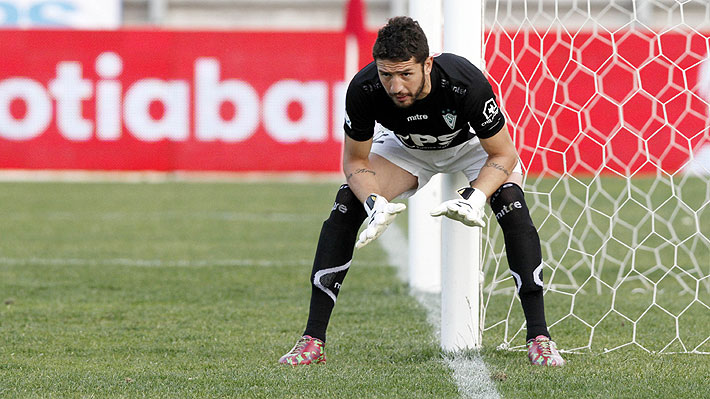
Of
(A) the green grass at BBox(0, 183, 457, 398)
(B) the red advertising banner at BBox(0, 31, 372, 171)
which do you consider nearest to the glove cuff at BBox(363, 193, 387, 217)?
(A) the green grass at BBox(0, 183, 457, 398)

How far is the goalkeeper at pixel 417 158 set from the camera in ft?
12.2

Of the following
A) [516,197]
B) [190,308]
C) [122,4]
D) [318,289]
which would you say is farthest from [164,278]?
[122,4]

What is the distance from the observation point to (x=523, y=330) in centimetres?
488

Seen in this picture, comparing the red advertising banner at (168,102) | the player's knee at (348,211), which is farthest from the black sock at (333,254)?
the red advertising banner at (168,102)

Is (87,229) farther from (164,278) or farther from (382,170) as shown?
(382,170)

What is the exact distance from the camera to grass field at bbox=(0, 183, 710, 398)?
12.2ft

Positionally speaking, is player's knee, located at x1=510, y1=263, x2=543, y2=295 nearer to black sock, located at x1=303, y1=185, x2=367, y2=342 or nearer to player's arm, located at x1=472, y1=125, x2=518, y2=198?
player's arm, located at x1=472, y1=125, x2=518, y2=198

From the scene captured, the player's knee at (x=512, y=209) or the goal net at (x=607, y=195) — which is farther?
the goal net at (x=607, y=195)

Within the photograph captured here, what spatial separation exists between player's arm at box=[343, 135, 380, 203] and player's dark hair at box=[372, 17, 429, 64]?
1.51ft

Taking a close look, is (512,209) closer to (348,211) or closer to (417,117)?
(417,117)

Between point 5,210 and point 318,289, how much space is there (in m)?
7.06

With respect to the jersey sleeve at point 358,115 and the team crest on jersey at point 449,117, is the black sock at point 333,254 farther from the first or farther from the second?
the team crest on jersey at point 449,117

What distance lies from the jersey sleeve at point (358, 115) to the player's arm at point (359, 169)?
0.13 feet

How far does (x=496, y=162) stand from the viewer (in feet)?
13.1
